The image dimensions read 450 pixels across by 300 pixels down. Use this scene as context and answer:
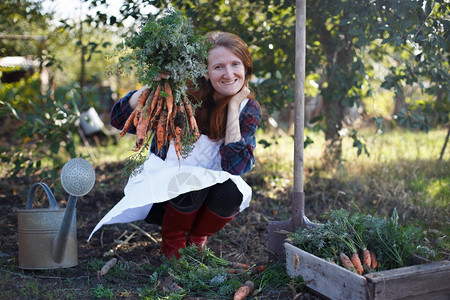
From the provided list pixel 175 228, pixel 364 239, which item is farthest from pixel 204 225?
pixel 364 239

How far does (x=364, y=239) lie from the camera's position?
2.05m

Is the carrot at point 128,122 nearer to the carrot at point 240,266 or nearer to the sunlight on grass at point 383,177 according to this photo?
the carrot at point 240,266

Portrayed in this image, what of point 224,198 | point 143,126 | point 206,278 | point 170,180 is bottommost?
point 206,278

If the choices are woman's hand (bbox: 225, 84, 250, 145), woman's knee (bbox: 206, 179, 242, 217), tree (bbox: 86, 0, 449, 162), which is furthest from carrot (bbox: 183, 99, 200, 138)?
tree (bbox: 86, 0, 449, 162)

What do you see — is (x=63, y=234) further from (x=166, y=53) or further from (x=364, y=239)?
(x=364, y=239)

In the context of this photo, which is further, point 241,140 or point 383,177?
point 383,177

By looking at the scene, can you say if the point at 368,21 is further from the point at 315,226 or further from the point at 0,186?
the point at 0,186

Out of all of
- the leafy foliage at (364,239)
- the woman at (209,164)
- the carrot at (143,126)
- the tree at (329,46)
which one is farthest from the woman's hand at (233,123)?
the tree at (329,46)

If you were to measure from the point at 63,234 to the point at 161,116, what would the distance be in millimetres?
773

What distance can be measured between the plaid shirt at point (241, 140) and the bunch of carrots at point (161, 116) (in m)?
0.20

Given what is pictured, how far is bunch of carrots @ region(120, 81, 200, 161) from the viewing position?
2.17 meters

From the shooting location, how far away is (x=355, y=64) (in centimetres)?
315

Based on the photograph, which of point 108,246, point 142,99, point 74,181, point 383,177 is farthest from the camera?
point 383,177

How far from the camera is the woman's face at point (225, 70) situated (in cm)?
238
